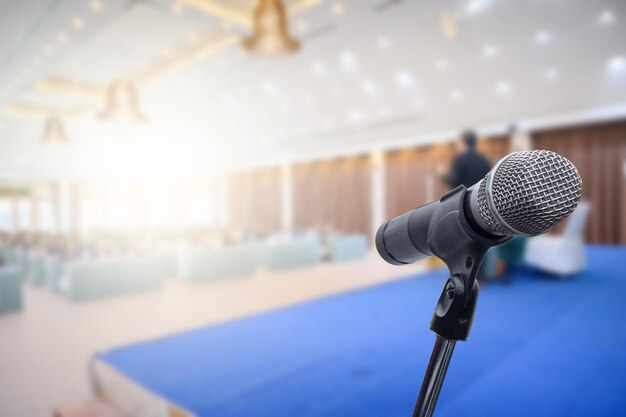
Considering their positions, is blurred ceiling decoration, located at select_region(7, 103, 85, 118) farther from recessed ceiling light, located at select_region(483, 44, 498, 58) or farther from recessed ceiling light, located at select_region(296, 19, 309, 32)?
Answer: recessed ceiling light, located at select_region(483, 44, 498, 58)

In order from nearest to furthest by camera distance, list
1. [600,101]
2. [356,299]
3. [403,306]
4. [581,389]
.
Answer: [581,389] < [403,306] < [356,299] < [600,101]

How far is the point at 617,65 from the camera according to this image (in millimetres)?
5734

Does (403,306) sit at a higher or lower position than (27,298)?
higher

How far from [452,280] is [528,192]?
0.16 meters

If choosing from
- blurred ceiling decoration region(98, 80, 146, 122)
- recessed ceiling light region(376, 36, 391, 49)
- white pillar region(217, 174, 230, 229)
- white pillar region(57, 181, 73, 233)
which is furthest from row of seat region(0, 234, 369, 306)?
white pillar region(57, 181, 73, 233)

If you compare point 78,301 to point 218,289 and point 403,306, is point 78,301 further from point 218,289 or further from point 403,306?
point 403,306

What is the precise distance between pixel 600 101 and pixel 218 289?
7.07 m

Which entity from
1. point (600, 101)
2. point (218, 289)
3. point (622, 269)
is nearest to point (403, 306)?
point (622, 269)

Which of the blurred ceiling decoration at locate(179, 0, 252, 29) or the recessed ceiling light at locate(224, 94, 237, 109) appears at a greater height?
the blurred ceiling decoration at locate(179, 0, 252, 29)

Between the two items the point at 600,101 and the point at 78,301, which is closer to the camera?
the point at 78,301

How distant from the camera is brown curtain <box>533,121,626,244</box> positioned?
7676 millimetres

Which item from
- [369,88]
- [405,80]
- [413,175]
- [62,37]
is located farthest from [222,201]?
[62,37]

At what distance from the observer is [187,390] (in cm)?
154

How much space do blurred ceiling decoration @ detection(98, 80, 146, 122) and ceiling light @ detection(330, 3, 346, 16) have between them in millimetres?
2772
